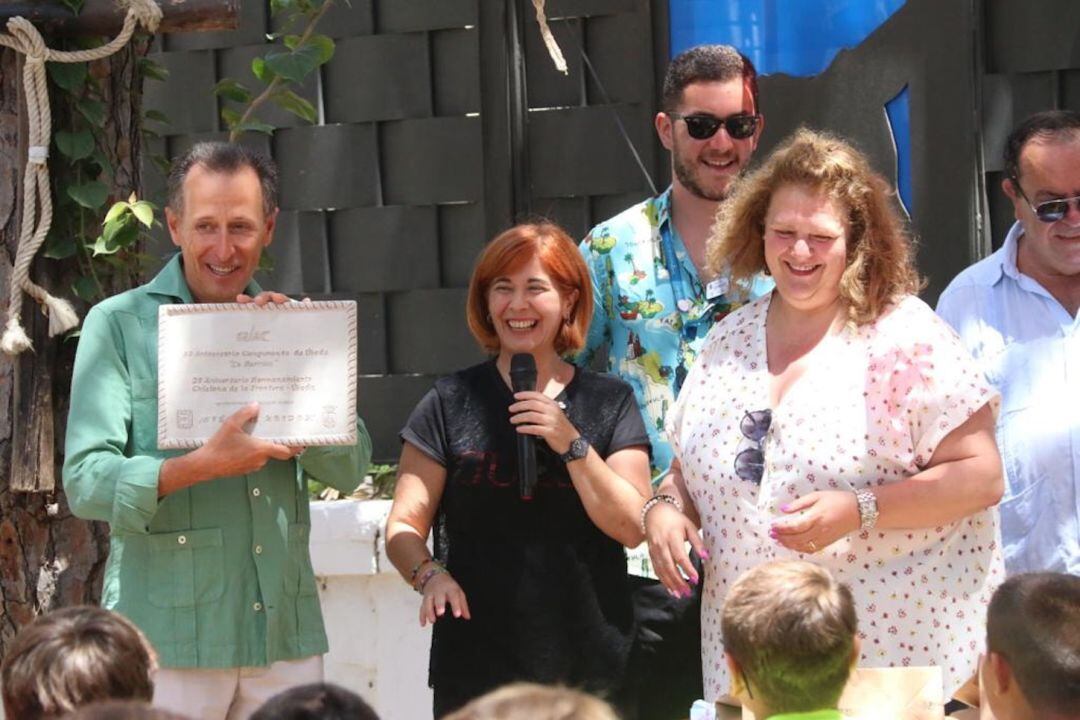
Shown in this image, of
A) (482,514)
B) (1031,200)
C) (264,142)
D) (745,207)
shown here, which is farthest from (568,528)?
(264,142)

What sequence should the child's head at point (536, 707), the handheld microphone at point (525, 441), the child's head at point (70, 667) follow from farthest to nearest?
the handheld microphone at point (525, 441) < the child's head at point (70, 667) < the child's head at point (536, 707)

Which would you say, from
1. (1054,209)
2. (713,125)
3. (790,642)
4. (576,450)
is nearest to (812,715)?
(790,642)

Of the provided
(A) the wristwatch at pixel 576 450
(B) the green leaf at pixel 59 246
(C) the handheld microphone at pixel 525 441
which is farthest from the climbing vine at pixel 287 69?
(A) the wristwatch at pixel 576 450

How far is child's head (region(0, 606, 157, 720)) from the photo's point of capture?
8.20 ft

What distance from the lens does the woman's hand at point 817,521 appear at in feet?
10.4

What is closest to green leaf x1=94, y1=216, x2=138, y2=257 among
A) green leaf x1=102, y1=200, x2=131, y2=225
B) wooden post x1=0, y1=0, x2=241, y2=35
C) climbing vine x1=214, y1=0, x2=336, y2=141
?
green leaf x1=102, y1=200, x2=131, y2=225

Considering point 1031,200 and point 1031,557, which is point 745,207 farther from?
point 1031,557

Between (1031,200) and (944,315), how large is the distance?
0.34 meters

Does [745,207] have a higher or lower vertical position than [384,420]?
higher

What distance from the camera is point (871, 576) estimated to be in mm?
3318

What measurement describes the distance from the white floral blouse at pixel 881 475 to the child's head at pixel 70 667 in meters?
1.32

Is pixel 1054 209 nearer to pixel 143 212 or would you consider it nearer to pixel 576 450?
pixel 576 450

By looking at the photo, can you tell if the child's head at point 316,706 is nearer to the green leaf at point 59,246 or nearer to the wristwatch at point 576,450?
the wristwatch at point 576,450

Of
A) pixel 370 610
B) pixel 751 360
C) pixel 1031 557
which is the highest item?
pixel 751 360
